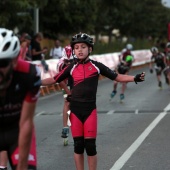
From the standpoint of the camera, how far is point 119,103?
1852 centimetres

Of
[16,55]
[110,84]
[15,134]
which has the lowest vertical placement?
[110,84]

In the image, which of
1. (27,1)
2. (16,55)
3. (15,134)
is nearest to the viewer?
(16,55)

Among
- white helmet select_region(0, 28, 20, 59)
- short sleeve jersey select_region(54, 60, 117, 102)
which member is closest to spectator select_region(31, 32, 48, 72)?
short sleeve jersey select_region(54, 60, 117, 102)

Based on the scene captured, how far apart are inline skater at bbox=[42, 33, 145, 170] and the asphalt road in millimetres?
1401

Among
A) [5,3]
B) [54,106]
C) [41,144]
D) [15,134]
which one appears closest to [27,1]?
[5,3]

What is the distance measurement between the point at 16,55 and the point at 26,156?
804 mm

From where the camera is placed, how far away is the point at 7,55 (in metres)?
4.61

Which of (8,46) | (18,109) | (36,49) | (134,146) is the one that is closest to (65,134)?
(134,146)

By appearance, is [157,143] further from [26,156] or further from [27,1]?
[27,1]

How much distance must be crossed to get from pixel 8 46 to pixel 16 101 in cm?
52

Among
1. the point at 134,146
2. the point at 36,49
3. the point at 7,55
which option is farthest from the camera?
the point at 36,49

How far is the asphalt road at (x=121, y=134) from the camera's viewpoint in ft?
30.3

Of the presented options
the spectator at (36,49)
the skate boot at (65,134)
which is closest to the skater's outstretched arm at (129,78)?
the skate boot at (65,134)

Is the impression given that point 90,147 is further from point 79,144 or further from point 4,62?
point 4,62
